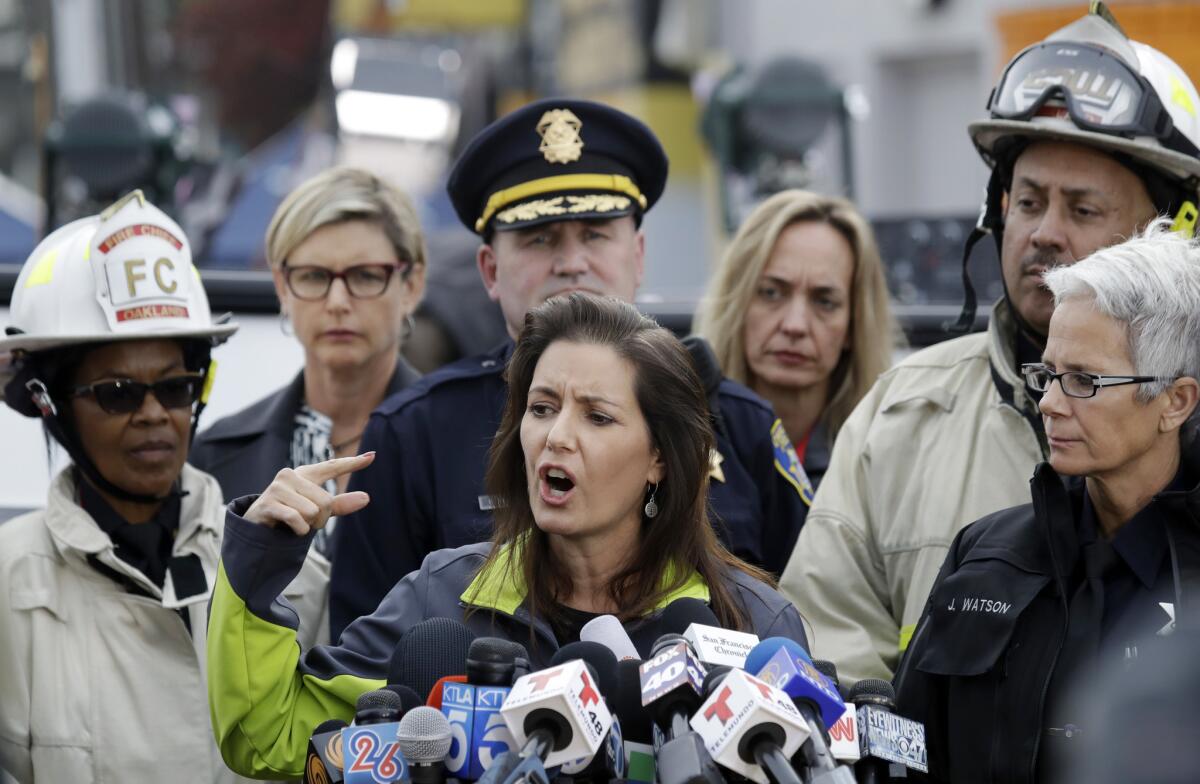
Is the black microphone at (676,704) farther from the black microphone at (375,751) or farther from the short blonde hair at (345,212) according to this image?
the short blonde hair at (345,212)

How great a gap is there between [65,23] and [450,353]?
1187cm

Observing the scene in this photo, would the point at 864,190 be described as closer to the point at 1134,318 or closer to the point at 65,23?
the point at 65,23

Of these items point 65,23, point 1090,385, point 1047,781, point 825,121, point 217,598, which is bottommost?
point 1047,781

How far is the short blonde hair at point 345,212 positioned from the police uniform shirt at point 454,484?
0.80 metres

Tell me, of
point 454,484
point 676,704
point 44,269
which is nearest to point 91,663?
point 454,484

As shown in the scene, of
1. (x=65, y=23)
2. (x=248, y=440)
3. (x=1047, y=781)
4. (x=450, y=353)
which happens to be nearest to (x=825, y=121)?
(x=450, y=353)

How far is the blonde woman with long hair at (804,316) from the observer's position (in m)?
5.72

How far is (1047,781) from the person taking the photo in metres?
3.48

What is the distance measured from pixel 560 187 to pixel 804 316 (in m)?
1.24

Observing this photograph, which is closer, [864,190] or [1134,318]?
[1134,318]

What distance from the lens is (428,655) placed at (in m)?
3.36

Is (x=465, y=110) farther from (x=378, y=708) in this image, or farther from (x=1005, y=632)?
(x=378, y=708)

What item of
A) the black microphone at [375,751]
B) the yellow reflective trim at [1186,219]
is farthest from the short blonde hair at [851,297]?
the black microphone at [375,751]

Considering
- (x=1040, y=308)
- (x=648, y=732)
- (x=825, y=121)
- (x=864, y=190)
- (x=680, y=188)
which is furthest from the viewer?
(x=680, y=188)
